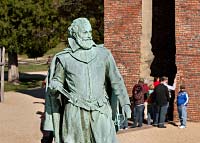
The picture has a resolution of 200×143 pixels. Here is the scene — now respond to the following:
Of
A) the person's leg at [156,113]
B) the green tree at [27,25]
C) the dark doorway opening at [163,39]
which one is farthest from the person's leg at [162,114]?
the green tree at [27,25]

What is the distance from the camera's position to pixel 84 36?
556 centimetres

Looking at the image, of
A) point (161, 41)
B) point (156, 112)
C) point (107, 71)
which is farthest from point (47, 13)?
point (107, 71)

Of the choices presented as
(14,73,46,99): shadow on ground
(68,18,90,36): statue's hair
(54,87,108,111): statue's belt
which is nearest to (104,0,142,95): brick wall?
(14,73,46,99): shadow on ground

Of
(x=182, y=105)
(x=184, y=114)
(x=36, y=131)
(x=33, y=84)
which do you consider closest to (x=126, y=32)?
(x=182, y=105)

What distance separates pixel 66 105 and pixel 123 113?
560 mm

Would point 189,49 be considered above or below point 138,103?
above

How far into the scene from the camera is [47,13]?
34375mm

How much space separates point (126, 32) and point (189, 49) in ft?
7.09

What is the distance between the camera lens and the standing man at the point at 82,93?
17.9ft

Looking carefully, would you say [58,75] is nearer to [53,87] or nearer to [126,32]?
[53,87]

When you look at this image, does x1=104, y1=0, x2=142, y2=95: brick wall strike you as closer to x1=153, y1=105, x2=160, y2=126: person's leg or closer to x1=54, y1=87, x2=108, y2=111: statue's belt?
x1=153, y1=105, x2=160, y2=126: person's leg

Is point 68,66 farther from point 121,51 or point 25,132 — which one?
point 121,51

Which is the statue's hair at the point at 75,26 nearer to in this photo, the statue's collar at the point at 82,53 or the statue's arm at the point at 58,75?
the statue's collar at the point at 82,53

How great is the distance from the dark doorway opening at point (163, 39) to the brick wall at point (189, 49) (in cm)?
202
